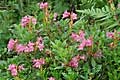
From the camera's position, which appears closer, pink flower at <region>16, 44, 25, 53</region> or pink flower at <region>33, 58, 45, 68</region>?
pink flower at <region>33, 58, 45, 68</region>

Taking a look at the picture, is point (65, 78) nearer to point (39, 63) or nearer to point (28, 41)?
point (39, 63)

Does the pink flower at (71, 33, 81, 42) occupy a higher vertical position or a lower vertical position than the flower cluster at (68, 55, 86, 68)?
higher

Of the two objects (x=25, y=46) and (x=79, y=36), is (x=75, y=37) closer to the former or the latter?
(x=79, y=36)

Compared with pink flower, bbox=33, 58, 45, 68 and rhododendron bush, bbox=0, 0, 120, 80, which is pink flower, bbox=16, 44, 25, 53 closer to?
rhododendron bush, bbox=0, 0, 120, 80

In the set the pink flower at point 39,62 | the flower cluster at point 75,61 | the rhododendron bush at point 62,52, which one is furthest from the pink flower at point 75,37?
the pink flower at point 39,62

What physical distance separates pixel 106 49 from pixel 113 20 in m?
0.53

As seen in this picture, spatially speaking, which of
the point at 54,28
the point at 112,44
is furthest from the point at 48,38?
the point at 112,44

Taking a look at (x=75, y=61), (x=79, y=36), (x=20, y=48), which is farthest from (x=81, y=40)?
(x=20, y=48)

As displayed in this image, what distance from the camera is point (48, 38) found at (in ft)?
8.90

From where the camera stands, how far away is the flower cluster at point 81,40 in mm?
2359

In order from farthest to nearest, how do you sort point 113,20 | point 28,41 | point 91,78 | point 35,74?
1. point 113,20
2. point 28,41
3. point 35,74
4. point 91,78

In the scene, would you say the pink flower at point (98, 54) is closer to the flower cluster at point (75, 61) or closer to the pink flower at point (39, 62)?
the flower cluster at point (75, 61)

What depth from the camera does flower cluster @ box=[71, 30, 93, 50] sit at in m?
2.36

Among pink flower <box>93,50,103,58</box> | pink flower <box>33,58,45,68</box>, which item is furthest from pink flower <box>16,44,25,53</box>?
pink flower <box>93,50,103,58</box>
